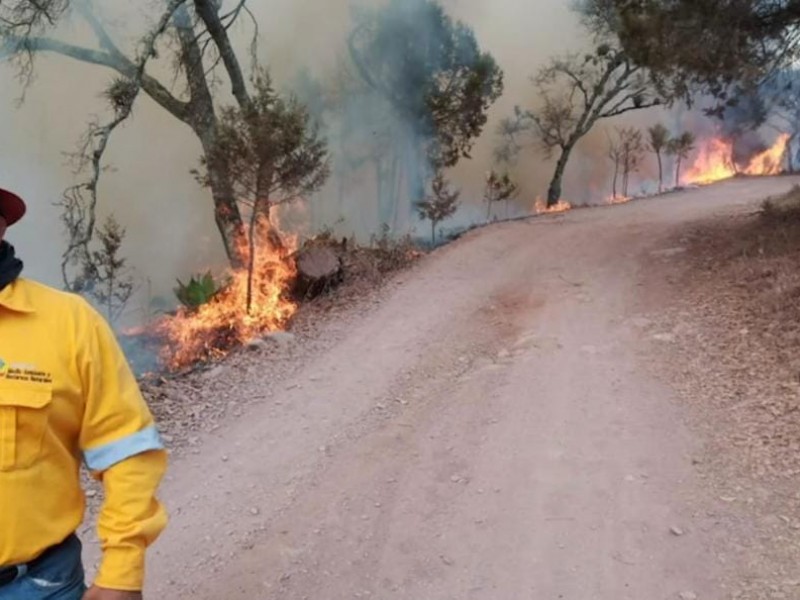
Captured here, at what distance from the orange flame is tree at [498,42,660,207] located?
13.9 metres

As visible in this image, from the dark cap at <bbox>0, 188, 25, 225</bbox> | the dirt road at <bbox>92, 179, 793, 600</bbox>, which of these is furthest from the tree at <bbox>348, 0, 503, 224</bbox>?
the dark cap at <bbox>0, 188, 25, 225</bbox>

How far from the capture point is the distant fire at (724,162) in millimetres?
27453

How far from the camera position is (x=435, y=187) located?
17875 millimetres

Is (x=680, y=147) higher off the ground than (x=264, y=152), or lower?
higher

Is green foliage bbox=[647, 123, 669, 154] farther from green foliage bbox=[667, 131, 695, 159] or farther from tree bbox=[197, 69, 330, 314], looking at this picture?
tree bbox=[197, 69, 330, 314]

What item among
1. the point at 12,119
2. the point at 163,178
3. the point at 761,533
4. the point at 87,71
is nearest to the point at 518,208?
the point at 163,178

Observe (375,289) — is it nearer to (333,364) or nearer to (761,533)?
(333,364)

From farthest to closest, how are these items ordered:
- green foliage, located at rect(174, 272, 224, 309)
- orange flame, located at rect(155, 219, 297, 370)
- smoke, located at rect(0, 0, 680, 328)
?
smoke, located at rect(0, 0, 680, 328) < green foliage, located at rect(174, 272, 224, 309) < orange flame, located at rect(155, 219, 297, 370)

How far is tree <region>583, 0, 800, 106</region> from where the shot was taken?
8125mm

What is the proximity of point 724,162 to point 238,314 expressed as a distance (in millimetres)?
25368

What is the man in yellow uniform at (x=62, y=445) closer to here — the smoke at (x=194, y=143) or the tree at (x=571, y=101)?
the smoke at (x=194, y=143)

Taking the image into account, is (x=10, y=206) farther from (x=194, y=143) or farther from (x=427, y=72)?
(x=194, y=143)

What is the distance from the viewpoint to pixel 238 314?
9.61m

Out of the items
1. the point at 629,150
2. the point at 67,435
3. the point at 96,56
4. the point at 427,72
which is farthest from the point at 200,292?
the point at 629,150
